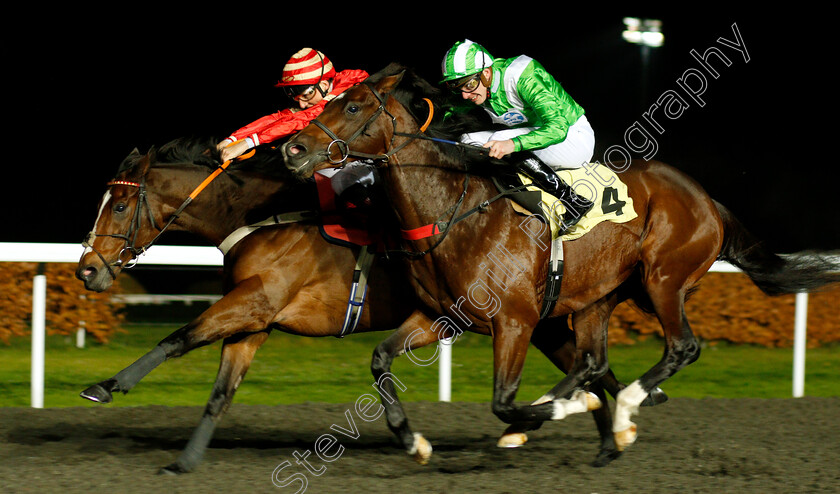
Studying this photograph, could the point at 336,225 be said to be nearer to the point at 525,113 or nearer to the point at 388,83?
the point at 388,83

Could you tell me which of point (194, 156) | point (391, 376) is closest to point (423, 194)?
point (391, 376)

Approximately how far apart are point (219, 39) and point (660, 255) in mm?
9740

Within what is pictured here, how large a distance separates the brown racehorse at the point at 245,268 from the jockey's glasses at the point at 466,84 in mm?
847

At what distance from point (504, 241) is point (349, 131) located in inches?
30.4

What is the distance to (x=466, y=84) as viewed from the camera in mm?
3576

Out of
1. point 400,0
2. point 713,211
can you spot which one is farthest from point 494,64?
point 400,0

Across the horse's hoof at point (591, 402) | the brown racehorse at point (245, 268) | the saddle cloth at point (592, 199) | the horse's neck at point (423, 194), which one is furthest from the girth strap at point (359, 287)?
the horse's hoof at point (591, 402)

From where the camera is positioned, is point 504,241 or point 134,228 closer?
point 504,241

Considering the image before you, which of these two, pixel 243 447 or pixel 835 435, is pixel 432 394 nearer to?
pixel 243 447

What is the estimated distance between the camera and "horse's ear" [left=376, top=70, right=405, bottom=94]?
134 inches

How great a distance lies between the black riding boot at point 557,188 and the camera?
3637 millimetres

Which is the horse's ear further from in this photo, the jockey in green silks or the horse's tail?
the horse's tail

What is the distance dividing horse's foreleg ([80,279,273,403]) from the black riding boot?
1.25 metres

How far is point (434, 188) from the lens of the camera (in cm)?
349
